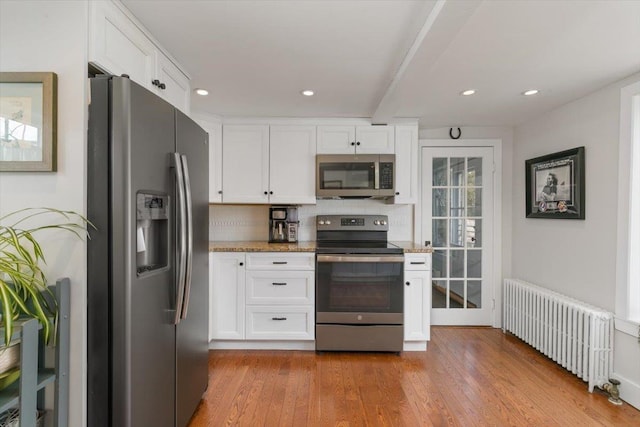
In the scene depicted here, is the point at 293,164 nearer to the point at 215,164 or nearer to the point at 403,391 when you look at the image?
the point at 215,164

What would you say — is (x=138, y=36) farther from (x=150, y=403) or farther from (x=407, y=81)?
(x=150, y=403)

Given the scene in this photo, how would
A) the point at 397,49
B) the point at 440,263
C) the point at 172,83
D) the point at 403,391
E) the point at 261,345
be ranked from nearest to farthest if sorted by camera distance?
the point at 397,49
the point at 172,83
the point at 403,391
the point at 261,345
the point at 440,263

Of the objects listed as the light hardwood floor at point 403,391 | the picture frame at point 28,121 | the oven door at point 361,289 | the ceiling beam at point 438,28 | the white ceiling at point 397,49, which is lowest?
the light hardwood floor at point 403,391

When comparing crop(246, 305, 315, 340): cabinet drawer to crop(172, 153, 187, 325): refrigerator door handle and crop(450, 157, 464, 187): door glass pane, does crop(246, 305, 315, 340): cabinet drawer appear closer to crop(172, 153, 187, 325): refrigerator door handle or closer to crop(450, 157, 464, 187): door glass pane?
crop(172, 153, 187, 325): refrigerator door handle

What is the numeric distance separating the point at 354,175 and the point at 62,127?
2.28m

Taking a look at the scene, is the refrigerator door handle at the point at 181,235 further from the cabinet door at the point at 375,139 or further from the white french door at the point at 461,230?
the white french door at the point at 461,230

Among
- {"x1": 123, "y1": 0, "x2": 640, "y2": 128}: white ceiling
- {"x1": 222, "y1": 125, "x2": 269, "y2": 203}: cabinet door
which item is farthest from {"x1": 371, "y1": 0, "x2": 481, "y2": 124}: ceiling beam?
{"x1": 222, "y1": 125, "x2": 269, "y2": 203}: cabinet door

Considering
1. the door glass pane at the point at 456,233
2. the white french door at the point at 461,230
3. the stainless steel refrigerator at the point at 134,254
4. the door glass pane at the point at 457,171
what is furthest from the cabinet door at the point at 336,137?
the stainless steel refrigerator at the point at 134,254

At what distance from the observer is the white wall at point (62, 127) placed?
1.22 m

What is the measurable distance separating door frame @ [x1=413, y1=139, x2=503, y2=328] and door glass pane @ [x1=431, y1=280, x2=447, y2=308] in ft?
1.68

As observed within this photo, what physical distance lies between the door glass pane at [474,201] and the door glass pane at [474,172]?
66mm

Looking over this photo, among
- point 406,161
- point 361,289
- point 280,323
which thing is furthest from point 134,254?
point 406,161

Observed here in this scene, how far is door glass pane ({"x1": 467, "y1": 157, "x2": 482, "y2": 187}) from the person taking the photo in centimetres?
344

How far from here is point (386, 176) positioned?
10.0 feet
